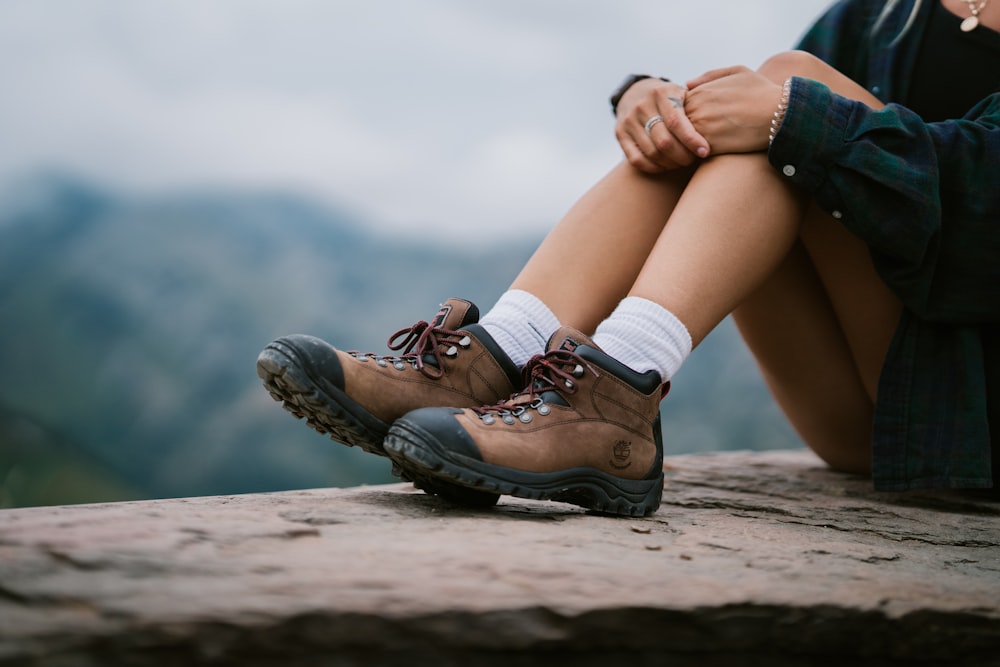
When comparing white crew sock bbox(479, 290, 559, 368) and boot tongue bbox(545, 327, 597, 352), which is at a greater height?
white crew sock bbox(479, 290, 559, 368)

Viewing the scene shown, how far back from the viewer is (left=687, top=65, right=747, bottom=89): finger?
48.9 inches

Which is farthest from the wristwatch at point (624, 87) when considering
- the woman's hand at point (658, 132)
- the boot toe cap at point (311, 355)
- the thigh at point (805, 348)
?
the boot toe cap at point (311, 355)

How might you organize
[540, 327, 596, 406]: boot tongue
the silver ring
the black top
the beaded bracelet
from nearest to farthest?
[540, 327, 596, 406]: boot tongue, the beaded bracelet, the silver ring, the black top

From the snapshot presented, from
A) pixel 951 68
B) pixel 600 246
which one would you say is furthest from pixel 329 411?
A: pixel 951 68

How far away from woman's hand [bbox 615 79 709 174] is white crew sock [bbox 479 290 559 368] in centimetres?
28

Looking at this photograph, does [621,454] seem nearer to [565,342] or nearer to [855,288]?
[565,342]

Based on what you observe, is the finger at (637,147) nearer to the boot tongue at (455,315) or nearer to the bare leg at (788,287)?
the bare leg at (788,287)

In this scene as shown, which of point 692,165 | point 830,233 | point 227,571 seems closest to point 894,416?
point 830,233

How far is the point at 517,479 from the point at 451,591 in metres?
0.27

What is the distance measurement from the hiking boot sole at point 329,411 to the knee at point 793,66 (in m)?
0.81

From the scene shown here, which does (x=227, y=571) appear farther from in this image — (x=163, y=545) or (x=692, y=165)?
(x=692, y=165)

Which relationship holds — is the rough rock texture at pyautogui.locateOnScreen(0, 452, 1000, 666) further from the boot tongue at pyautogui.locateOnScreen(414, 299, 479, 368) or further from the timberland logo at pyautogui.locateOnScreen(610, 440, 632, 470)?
the boot tongue at pyautogui.locateOnScreen(414, 299, 479, 368)

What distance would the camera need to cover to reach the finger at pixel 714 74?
124 centimetres

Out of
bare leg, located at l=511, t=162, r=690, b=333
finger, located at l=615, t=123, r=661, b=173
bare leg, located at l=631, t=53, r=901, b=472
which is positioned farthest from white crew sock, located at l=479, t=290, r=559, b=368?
finger, located at l=615, t=123, r=661, b=173
